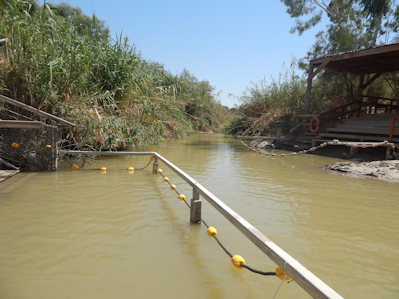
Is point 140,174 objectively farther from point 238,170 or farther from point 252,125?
point 252,125

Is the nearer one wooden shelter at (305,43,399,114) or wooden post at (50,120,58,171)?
wooden post at (50,120,58,171)

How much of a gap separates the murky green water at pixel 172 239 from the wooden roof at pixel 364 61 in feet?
22.1

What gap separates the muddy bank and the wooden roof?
4616mm

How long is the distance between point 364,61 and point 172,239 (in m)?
12.5

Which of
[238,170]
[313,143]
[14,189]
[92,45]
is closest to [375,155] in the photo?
[313,143]

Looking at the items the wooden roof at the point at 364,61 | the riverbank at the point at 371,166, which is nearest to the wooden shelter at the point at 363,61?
the wooden roof at the point at 364,61

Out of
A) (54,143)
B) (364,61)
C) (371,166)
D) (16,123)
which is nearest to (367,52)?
(364,61)

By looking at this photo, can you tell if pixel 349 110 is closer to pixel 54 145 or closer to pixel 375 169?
pixel 375 169

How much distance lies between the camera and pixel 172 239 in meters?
3.20

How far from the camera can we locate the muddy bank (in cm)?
688

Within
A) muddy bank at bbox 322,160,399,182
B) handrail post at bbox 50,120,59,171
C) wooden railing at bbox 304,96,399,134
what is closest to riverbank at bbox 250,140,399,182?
muddy bank at bbox 322,160,399,182

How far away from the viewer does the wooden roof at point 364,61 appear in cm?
1063

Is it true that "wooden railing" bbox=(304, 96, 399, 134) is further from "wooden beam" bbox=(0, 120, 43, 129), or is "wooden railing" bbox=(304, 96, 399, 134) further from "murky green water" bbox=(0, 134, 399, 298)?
"wooden beam" bbox=(0, 120, 43, 129)

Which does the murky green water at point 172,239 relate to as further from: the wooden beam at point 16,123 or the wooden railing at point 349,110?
the wooden railing at point 349,110
